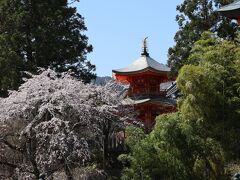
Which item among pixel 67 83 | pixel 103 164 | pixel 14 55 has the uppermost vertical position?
pixel 14 55

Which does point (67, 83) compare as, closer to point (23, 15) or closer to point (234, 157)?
point (234, 157)

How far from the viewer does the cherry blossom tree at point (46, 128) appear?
483 inches

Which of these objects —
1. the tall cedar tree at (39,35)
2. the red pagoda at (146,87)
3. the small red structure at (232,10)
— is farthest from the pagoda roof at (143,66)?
the small red structure at (232,10)

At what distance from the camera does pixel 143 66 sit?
95.3 ft

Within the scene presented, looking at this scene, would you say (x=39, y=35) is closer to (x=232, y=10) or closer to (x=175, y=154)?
(x=232, y=10)

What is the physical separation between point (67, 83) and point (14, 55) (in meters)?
7.35

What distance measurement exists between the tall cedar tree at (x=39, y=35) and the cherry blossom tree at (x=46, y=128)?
7.71 m

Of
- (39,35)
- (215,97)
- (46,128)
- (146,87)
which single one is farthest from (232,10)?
(146,87)

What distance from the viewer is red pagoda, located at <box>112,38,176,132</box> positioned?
2770 centimetres

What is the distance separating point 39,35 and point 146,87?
9230 millimetres

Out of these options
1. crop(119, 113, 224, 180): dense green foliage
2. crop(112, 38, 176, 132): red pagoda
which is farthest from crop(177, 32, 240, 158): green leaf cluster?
crop(112, 38, 176, 132): red pagoda

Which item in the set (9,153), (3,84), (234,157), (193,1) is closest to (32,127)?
(9,153)

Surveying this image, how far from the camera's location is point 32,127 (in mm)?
12422

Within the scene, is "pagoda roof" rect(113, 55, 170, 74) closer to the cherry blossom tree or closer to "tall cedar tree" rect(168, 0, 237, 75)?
"tall cedar tree" rect(168, 0, 237, 75)
